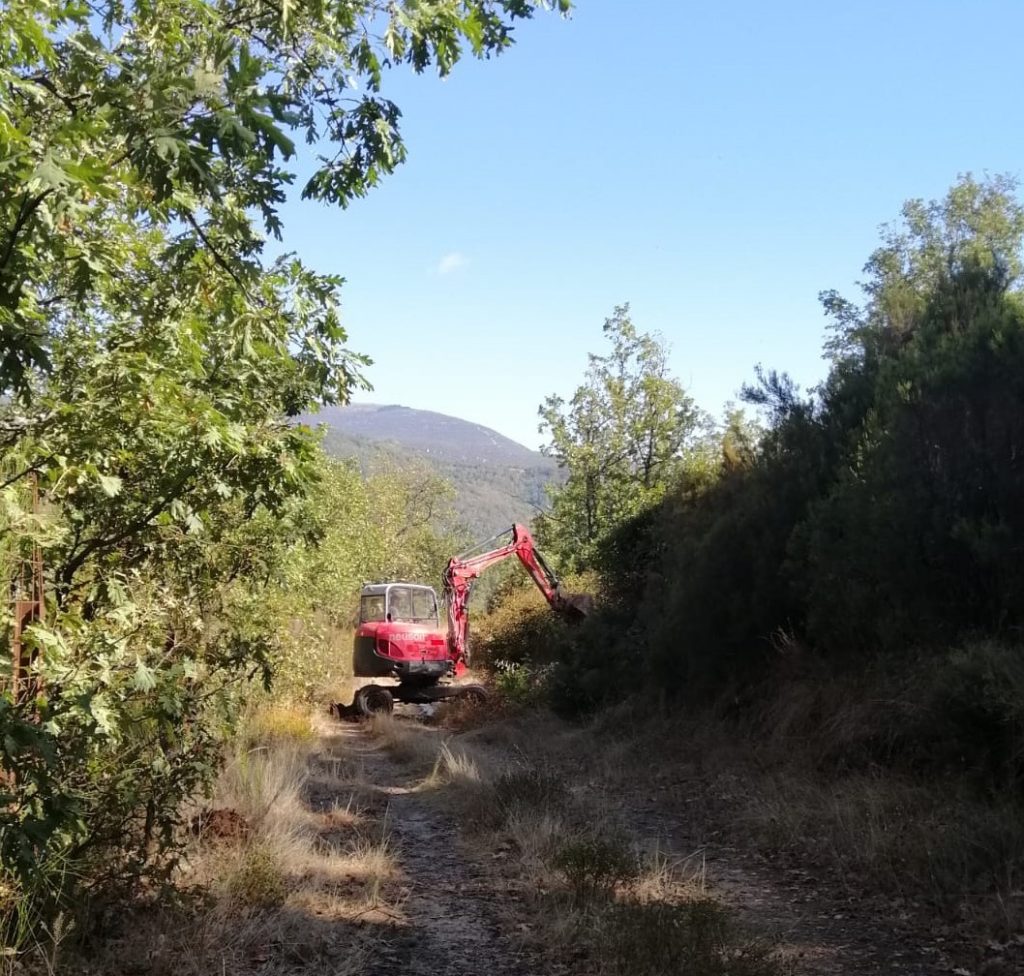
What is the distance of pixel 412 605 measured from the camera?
2170 centimetres

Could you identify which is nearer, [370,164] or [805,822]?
[370,164]

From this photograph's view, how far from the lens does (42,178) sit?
244 cm

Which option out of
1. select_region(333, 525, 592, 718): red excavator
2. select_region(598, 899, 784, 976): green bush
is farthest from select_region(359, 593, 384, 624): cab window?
select_region(598, 899, 784, 976): green bush

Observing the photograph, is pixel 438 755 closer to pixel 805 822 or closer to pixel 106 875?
pixel 805 822

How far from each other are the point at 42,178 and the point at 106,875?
398 cm

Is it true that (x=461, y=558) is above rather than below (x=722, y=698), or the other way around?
above

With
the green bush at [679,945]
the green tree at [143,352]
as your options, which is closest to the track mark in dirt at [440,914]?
the green bush at [679,945]

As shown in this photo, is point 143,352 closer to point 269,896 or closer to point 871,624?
point 269,896

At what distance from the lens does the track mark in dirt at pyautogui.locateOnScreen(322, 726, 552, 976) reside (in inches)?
203

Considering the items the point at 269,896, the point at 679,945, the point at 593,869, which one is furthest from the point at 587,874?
the point at 269,896

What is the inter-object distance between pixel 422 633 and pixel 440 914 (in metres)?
14.5

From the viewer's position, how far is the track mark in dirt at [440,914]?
16.9ft

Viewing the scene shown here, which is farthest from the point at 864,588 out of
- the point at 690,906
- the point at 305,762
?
the point at 305,762

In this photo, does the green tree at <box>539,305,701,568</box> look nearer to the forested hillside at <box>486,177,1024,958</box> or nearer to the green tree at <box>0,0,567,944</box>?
the forested hillside at <box>486,177,1024,958</box>
